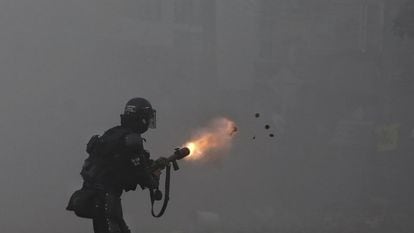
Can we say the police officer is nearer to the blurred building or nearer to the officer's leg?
the officer's leg

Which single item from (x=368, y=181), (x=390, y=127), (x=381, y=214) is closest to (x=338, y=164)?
(x=368, y=181)

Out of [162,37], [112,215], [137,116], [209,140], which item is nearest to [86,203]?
[112,215]

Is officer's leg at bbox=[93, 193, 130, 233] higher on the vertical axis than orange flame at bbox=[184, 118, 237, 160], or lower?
lower

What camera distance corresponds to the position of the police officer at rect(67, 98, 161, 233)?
17.4 feet

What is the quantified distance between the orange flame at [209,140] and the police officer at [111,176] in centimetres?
141

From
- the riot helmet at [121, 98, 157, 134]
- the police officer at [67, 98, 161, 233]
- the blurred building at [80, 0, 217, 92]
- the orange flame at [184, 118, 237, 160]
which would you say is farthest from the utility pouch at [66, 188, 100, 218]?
the blurred building at [80, 0, 217, 92]

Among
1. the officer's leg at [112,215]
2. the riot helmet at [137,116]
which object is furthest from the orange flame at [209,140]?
the officer's leg at [112,215]

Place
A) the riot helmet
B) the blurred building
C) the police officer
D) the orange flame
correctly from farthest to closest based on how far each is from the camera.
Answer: the blurred building < the orange flame < the riot helmet < the police officer

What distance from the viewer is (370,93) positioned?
20.2 meters

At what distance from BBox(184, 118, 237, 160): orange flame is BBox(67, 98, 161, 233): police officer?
141 cm

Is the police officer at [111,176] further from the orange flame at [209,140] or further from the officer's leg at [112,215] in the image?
the orange flame at [209,140]

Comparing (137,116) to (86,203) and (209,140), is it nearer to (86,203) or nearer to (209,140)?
(86,203)

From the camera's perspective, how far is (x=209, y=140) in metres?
7.01

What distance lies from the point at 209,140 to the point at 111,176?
1852 mm
